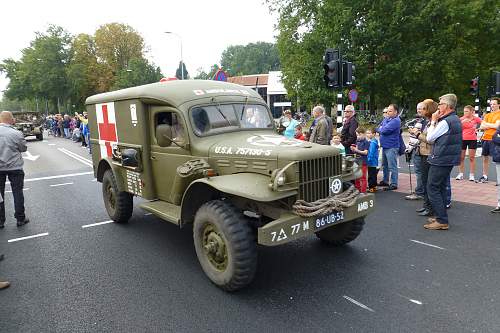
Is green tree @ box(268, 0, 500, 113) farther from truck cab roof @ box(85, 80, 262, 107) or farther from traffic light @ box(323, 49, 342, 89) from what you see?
truck cab roof @ box(85, 80, 262, 107)

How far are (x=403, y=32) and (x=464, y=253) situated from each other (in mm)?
20804

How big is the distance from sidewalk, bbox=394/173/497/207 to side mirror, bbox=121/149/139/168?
5.70m

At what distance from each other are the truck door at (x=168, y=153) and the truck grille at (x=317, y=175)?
63.0 inches

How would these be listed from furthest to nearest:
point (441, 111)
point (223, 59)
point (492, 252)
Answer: point (223, 59), point (441, 111), point (492, 252)

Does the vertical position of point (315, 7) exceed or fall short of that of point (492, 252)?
it exceeds it

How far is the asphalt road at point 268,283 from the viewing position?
131 inches

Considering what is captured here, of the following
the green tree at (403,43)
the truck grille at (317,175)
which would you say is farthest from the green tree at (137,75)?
the truck grille at (317,175)

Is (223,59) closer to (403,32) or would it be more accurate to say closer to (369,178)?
(403,32)

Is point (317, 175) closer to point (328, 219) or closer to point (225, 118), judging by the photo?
point (328, 219)

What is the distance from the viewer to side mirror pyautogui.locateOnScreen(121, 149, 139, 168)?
5387 millimetres

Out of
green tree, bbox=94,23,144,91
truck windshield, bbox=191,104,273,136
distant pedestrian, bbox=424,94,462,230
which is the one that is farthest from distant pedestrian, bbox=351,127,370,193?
green tree, bbox=94,23,144,91

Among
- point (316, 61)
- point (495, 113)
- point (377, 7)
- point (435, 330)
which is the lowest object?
point (435, 330)

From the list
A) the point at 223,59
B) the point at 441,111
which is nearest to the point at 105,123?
the point at 441,111

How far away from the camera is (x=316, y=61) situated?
2447cm
